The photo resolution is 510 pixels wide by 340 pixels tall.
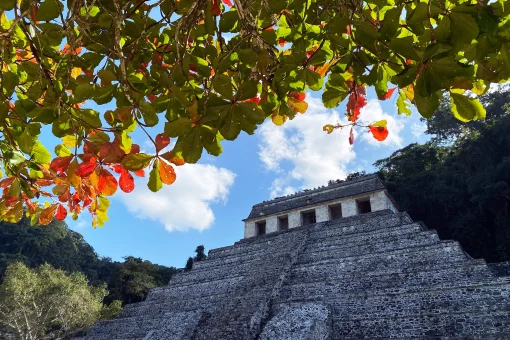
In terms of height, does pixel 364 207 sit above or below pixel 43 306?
above

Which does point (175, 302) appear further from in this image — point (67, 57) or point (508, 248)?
point (508, 248)

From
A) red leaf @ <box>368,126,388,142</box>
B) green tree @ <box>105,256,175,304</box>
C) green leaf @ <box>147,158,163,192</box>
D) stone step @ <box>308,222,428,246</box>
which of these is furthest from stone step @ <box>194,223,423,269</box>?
green leaf @ <box>147,158,163,192</box>

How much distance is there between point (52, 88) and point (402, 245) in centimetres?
1237

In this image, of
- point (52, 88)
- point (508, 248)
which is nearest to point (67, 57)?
point (52, 88)

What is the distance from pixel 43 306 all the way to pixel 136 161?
21023mm

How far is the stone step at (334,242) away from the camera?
13.2 metres

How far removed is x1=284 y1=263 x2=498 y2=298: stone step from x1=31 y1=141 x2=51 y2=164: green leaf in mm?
9560

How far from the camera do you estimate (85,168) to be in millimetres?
1898

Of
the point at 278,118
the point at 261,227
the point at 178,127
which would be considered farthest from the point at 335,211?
the point at 178,127

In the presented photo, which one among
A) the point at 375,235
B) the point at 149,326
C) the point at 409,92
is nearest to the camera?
the point at 409,92

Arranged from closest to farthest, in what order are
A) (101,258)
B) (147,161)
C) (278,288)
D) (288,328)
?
(147,161), (288,328), (278,288), (101,258)

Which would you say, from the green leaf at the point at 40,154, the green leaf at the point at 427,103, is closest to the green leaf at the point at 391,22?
the green leaf at the point at 427,103

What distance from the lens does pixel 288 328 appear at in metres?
9.17

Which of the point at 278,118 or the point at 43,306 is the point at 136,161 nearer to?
the point at 278,118
